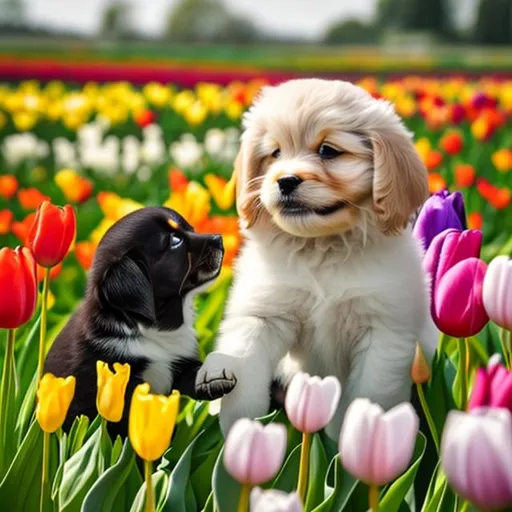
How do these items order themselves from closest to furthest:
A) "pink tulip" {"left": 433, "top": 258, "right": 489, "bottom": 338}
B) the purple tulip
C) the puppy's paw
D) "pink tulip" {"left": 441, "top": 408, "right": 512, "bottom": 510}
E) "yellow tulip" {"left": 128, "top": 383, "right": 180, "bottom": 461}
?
"pink tulip" {"left": 441, "top": 408, "right": 512, "bottom": 510}, "yellow tulip" {"left": 128, "top": 383, "right": 180, "bottom": 461}, "pink tulip" {"left": 433, "top": 258, "right": 489, "bottom": 338}, the puppy's paw, the purple tulip

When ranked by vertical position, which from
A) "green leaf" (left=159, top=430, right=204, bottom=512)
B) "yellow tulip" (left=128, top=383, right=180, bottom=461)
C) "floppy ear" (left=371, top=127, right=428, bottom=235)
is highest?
"floppy ear" (left=371, top=127, right=428, bottom=235)

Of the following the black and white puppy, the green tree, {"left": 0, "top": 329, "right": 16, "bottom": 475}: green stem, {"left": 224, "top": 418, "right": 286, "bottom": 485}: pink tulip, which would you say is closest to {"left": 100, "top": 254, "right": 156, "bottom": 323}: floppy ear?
the black and white puppy

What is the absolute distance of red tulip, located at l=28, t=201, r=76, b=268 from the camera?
1476 mm

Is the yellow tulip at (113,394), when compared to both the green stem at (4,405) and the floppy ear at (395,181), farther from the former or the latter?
the floppy ear at (395,181)

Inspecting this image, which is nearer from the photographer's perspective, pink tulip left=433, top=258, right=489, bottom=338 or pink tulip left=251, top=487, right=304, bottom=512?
pink tulip left=251, top=487, right=304, bottom=512

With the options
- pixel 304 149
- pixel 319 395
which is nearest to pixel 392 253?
pixel 304 149

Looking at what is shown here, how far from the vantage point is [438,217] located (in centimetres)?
173

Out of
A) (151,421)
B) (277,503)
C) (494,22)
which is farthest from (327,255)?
(494,22)

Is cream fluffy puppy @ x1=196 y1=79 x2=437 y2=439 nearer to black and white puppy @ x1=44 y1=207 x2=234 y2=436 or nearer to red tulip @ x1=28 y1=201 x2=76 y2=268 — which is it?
black and white puppy @ x1=44 y1=207 x2=234 y2=436

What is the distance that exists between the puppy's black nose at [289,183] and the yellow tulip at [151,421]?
54 cm

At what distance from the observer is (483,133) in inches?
172

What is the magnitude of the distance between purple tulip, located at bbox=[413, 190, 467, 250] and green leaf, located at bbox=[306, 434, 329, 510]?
1.89ft

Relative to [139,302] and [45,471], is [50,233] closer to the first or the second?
[139,302]

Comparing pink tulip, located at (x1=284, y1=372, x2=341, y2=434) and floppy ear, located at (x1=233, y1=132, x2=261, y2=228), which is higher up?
floppy ear, located at (x1=233, y1=132, x2=261, y2=228)
